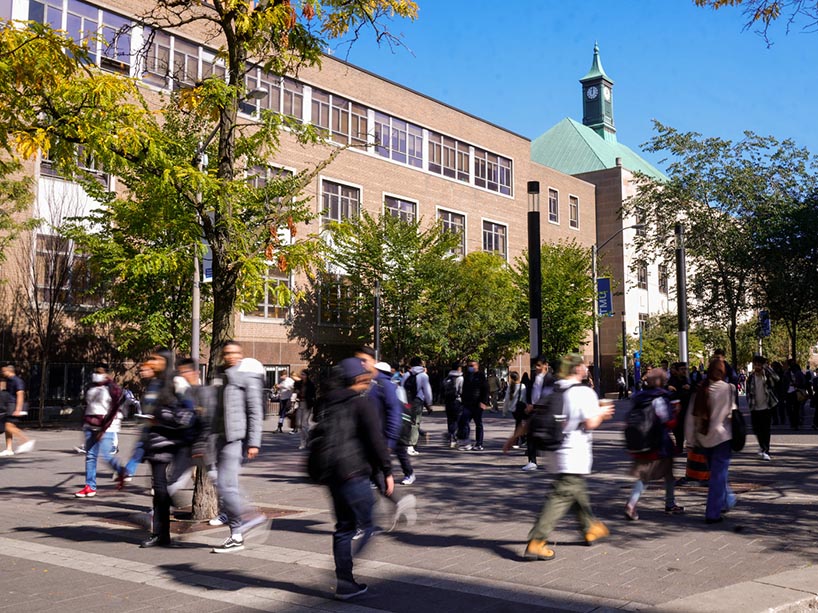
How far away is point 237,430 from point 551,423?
8.95 ft

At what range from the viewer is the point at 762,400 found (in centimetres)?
1356

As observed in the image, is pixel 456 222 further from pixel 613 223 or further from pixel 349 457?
pixel 349 457

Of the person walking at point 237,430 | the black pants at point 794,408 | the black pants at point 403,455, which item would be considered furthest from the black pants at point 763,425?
the person walking at point 237,430

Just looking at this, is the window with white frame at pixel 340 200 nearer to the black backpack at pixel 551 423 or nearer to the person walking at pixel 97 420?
the person walking at pixel 97 420

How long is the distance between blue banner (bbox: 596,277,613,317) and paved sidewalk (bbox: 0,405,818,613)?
2051cm

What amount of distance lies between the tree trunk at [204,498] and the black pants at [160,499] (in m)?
1.12

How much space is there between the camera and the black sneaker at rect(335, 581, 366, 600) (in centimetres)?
561

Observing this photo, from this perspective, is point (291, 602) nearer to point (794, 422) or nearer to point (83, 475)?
point (83, 475)

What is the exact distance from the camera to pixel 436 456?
1552 centimetres

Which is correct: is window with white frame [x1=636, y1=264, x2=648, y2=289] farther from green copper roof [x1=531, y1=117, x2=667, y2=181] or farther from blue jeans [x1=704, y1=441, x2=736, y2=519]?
blue jeans [x1=704, y1=441, x2=736, y2=519]

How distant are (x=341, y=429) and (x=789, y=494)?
6978 millimetres

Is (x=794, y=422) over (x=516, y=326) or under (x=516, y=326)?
under

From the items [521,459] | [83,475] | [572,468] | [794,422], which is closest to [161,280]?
[83,475]

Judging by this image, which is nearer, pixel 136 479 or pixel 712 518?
pixel 712 518
